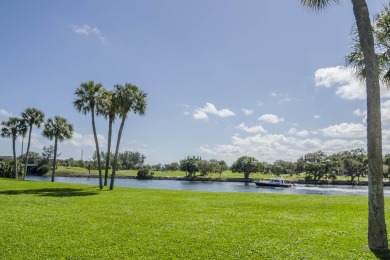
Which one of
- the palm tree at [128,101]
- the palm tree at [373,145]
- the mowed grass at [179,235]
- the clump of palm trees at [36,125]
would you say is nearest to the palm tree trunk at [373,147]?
the palm tree at [373,145]

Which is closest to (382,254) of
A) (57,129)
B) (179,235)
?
(179,235)

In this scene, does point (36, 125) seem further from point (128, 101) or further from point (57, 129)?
point (128, 101)

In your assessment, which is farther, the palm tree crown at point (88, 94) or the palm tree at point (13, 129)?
the palm tree at point (13, 129)

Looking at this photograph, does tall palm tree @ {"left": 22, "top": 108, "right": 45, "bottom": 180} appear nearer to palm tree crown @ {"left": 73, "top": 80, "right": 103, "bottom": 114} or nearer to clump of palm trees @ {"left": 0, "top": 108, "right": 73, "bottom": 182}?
clump of palm trees @ {"left": 0, "top": 108, "right": 73, "bottom": 182}

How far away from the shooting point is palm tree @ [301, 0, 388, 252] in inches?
360

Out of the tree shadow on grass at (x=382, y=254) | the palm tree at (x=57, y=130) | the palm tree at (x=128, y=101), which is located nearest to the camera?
the tree shadow on grass at (x=382, y=254)

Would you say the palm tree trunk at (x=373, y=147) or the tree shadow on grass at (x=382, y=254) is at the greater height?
the palm tree trunk at (x=373, y=147)

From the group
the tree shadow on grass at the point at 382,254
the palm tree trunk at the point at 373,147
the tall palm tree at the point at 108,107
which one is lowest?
the tree shadow on grass at the point at 382,254

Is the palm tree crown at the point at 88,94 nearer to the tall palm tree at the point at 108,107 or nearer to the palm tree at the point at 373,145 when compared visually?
the tall palm tree at the point at 108,107

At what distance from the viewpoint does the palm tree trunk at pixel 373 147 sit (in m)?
9.15

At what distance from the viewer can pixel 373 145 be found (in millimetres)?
9461

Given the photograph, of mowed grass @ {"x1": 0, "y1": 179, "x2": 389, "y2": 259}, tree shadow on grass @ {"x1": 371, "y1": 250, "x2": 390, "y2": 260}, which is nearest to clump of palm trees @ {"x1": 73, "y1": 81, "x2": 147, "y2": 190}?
mowed grass @ {"x1": 0, "y1": 179, "x2": 389, "y2": 259}

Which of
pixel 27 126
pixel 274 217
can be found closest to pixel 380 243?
pixel 274 217

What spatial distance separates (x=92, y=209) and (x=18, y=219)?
4.42 meters
